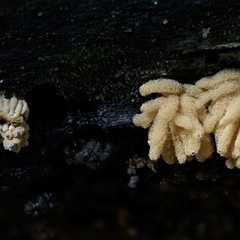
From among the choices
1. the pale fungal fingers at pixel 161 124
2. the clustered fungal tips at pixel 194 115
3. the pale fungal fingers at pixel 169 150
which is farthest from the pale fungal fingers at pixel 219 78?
the pale fungal fingers at pixel 169 150

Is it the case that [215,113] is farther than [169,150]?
No

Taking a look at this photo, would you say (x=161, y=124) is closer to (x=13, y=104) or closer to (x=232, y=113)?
(x=232, y=113)

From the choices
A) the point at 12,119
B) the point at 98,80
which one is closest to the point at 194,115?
the point at 98,80

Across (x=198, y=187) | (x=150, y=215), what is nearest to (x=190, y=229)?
(x=150, y=215)

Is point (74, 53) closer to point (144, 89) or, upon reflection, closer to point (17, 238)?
point (144, 89)

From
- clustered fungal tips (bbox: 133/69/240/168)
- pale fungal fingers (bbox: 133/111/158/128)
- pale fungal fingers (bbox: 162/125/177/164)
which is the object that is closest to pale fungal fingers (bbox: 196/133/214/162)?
clustered fungal tips (bbox: 133/69/240/168)

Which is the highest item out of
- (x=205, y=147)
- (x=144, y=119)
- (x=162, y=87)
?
(x=162, y=87)
